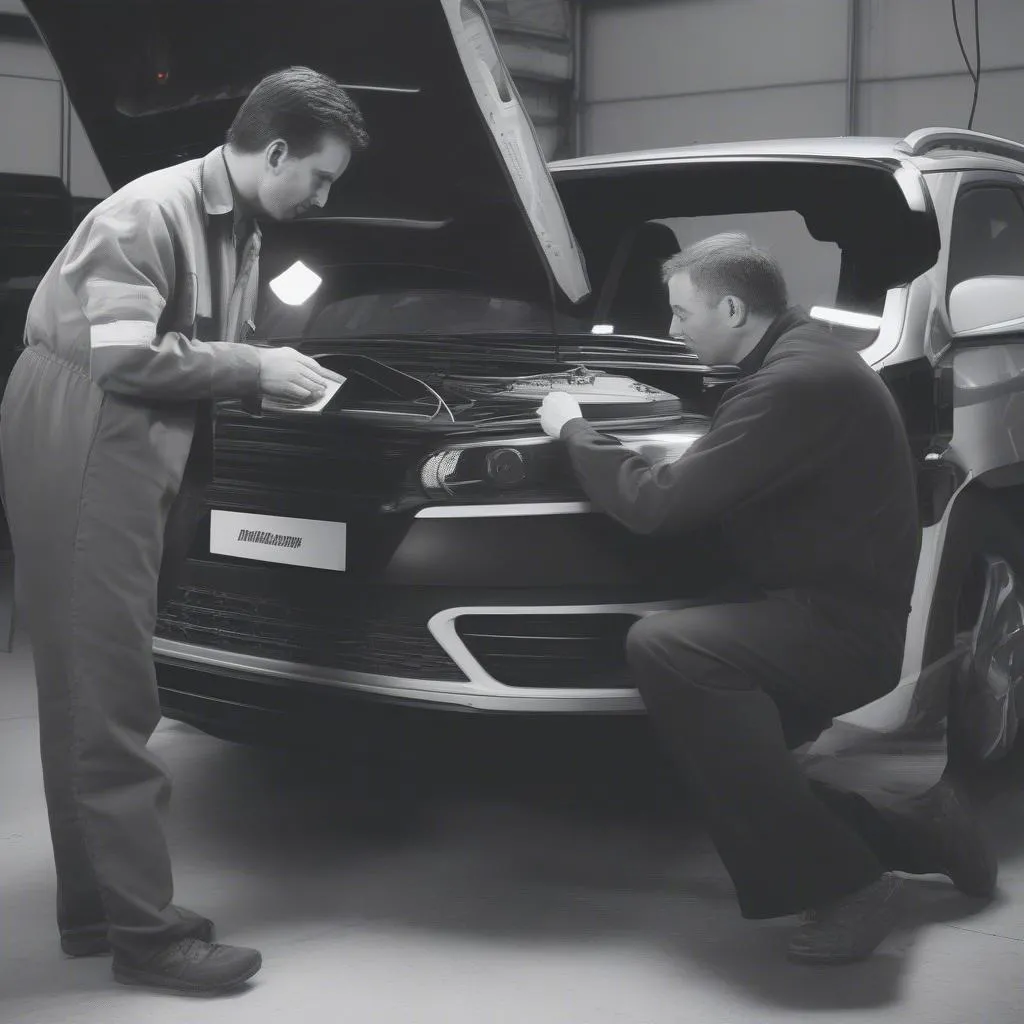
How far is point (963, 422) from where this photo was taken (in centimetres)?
346

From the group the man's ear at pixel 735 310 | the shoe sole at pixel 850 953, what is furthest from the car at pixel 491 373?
the shoe sole at pixel 850 953

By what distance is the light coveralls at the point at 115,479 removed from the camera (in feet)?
8.49

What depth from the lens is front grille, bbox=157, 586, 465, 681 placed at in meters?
2.92

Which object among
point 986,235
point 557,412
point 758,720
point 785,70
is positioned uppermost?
point 785,70

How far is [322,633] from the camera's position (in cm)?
300

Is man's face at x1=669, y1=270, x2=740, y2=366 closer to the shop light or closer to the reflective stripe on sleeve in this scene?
the reflective stripe on sleeve

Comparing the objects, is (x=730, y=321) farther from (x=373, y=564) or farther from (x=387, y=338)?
(x=387, y=338)

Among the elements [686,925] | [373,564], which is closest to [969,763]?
[686,925]

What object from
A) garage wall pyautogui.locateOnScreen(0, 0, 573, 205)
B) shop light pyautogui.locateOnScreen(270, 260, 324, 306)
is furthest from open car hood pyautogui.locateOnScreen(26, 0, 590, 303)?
garage wall pyautogui.locateOnScreen(0, 0, 573, 205)

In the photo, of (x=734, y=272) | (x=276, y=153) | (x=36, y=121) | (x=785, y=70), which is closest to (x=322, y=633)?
(x=276, y=153)

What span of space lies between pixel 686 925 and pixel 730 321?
1.19 m

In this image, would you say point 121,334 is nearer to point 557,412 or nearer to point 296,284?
point 557,412

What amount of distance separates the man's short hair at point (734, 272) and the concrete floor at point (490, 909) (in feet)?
2.83

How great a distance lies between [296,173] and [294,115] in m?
0.10
